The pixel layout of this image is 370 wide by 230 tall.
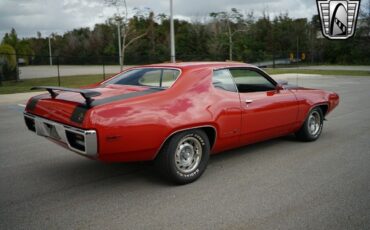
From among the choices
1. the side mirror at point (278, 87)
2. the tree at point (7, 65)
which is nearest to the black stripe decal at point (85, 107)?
the side mirror at point (278, 87)

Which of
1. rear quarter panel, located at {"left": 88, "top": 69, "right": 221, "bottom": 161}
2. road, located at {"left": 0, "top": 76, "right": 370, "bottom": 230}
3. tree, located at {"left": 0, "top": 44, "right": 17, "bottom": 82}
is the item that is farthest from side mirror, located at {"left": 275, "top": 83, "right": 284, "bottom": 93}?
tree, located at {"left": 0, "top": 44, "right": 17, "bottom": 82}

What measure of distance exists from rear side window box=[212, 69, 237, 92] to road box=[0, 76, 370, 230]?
106cm

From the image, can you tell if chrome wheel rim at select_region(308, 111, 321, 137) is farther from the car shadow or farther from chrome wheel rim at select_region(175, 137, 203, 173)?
chrome wheel rim at select_region(175, 137, 203, 173)

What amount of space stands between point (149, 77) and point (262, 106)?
1.61 m

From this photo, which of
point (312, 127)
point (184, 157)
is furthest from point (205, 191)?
point (312, 127)

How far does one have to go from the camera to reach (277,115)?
5754 millimetres

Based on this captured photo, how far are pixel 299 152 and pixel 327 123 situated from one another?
9.12 ft

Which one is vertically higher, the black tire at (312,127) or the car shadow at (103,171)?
the black tire at (312,127)

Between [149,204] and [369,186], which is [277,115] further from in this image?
[149,204]

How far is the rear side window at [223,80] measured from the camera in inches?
200

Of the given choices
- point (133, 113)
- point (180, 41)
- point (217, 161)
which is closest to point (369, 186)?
point (217, 161)

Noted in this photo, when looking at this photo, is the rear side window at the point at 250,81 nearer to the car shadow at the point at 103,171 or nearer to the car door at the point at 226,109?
the car door at the point at 226,109

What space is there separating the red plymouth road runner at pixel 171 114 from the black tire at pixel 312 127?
44 cm

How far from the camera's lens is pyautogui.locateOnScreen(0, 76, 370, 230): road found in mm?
3607
